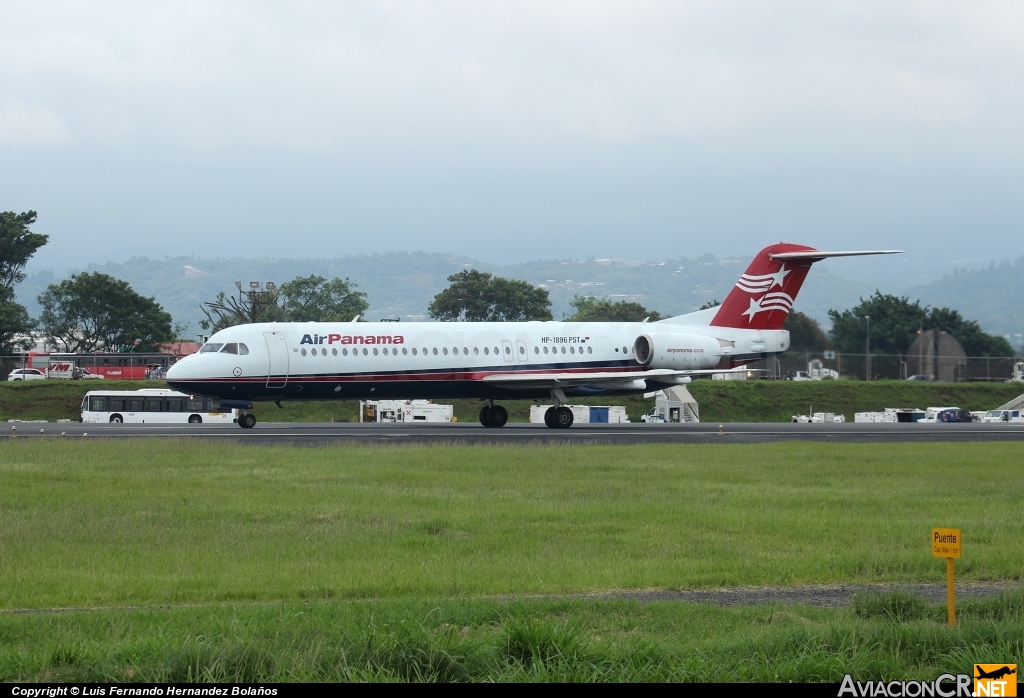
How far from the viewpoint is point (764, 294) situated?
4250cm

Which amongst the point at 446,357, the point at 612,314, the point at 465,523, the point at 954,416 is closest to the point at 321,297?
the point at 612,314

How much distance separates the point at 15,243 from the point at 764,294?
72.4 meters

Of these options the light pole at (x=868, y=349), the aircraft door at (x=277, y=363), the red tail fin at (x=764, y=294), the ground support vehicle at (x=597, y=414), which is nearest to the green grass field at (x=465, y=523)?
the aircraft door at (x=277, y=363)

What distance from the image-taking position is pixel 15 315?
83125 millimetres

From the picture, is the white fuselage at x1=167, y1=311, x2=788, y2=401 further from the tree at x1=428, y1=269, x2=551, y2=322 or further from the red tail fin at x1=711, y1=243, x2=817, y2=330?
the tree at x1=428, y1=269, x2=551, y2=322

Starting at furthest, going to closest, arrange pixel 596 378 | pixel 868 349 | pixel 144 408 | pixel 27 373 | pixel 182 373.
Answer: pixel 27 373 → pixel 868 349 → pixel 144 408 → pixel 596 378 → pixel 182 373

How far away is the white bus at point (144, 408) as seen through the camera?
183ft

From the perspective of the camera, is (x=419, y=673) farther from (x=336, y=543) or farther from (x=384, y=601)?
(x=336, y=543)

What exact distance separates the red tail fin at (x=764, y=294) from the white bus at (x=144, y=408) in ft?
92.5

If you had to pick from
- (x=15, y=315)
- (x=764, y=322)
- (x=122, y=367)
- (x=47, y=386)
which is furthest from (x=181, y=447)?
(x=15, y=315)

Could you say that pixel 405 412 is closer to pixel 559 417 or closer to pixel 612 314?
pixel 559 417

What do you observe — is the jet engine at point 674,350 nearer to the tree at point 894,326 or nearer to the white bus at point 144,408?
the tree at point 894,326

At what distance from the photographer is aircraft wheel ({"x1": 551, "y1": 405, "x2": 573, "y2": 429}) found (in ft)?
129

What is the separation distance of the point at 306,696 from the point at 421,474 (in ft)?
44.9
